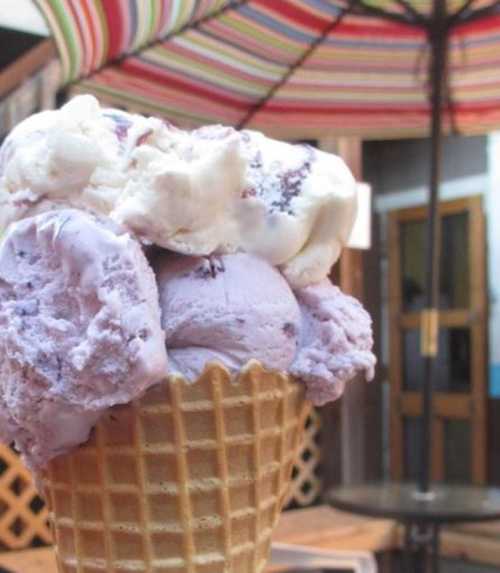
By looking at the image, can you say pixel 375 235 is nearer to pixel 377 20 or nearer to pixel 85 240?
pixel 377 20

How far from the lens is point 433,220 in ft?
6.63

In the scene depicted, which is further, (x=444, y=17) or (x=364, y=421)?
(x=364, y=421)

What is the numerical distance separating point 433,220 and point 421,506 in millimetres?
676

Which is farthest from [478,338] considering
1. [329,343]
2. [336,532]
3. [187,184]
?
[187,184]

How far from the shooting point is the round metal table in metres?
1.71

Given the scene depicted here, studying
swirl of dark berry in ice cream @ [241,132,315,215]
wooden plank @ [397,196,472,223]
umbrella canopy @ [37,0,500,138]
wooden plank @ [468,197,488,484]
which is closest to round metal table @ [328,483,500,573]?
umbrella canopy @ [37,0,500,138]

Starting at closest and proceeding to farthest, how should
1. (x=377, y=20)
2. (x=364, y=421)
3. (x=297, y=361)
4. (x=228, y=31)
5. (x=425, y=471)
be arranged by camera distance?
1. (x=297, y=361)
2. (x=228, y=31)
3. (x=377, y=20)
4. (x=425, y=471)
5. (x=364, y=421)

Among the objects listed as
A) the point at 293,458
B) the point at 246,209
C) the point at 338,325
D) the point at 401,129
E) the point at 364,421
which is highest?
the point at 401,129

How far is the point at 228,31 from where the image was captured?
1686 mm

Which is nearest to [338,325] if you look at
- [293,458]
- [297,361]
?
[297,361]

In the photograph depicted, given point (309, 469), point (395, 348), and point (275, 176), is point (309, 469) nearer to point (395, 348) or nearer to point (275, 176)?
point (395, 348)

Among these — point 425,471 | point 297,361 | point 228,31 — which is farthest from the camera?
point 425,471

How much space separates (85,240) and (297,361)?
23cm

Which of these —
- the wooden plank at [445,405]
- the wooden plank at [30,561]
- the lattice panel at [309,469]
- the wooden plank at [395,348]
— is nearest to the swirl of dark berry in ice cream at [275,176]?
the wooden plank at [30,561]
